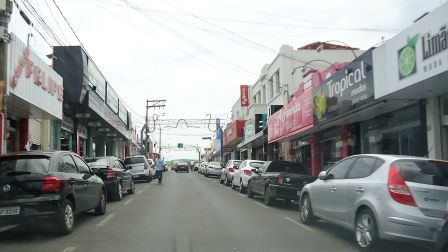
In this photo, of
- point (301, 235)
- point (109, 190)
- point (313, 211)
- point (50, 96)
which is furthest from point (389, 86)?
point (50, 96)

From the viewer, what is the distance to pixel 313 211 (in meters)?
10.6

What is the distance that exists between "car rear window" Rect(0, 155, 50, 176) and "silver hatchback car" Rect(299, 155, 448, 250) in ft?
17.9

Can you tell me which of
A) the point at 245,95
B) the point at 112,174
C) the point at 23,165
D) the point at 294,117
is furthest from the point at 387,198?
the point at 245,95

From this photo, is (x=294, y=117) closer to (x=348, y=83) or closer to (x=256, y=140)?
(x=348, y=83)

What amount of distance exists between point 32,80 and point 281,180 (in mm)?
8180

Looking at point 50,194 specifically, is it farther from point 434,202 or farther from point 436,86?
point 436,86

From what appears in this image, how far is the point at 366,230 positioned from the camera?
7.96m

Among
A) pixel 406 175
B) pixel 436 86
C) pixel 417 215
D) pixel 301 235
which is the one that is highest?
pixel 436 86

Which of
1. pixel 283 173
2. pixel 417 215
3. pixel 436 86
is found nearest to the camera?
pixel 417 215

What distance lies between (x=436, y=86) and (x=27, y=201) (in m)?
9.06

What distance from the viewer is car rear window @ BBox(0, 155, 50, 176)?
9102 millimetres

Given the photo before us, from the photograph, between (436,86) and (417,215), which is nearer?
(417,215)

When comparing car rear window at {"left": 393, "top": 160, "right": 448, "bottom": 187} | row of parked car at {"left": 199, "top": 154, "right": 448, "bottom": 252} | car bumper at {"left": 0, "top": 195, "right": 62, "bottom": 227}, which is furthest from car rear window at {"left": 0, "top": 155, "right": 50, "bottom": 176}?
car rear window at {"left": 393, "top": 160, "right": 448, "bottom": 187}

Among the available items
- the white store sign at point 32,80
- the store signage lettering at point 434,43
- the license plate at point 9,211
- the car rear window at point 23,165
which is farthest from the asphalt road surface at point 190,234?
the white store sign at point 32,80
